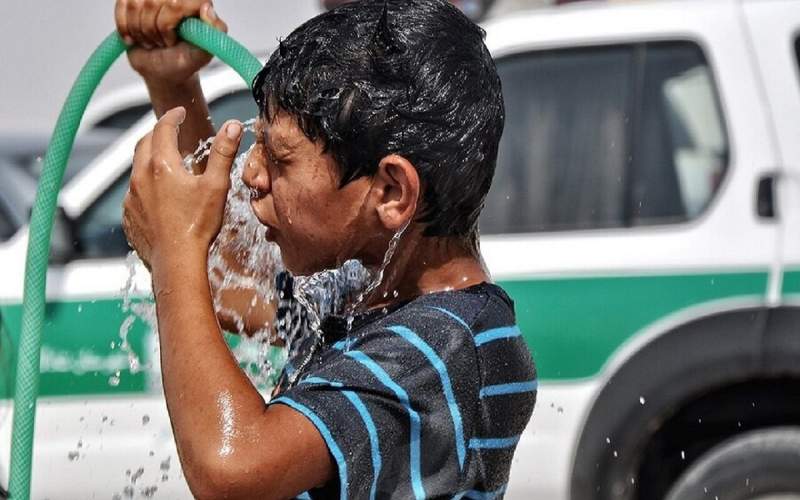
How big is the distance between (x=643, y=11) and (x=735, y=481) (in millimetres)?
1331

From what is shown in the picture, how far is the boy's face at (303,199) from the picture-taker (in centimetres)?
161

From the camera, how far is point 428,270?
5.60 ft

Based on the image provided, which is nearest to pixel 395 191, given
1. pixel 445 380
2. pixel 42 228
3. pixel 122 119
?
pixel 445 380

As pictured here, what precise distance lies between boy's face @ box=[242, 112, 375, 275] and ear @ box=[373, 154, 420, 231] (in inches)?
0.7

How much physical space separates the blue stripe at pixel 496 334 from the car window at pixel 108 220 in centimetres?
270

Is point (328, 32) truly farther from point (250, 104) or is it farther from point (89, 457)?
point (89, 457)

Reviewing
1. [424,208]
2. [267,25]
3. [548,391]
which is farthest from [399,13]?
[267,25]

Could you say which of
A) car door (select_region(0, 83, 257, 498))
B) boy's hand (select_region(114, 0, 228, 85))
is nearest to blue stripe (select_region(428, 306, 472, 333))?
boy's hand (select_region(114, 0, 228, 85))

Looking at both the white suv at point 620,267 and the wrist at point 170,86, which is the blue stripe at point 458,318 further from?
the white suv at point 620,267

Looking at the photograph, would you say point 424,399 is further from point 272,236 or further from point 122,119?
point 122,119

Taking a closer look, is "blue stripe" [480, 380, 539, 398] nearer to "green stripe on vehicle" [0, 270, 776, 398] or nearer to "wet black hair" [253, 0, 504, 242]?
"wet black hair" [253, 0, 504, 242]

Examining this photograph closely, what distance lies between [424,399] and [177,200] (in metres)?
0.33

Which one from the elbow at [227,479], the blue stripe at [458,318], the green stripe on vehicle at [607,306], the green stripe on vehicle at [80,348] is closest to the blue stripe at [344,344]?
the blue stripe at [458,318]

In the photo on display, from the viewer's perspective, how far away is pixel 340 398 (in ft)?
5.05
